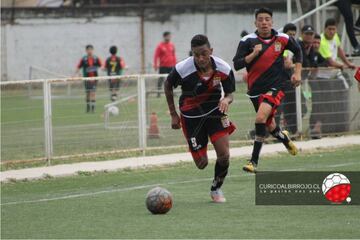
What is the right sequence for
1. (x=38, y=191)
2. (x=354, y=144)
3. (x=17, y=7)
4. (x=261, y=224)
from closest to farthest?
(x=261, y=224)
(x=38, y=191)
(x=354, y=144)
(x=17, y=7)

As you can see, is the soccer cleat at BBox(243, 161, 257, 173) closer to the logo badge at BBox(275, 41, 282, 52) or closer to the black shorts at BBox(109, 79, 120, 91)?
the logo badge at BBox(275, 41, 282, 52)

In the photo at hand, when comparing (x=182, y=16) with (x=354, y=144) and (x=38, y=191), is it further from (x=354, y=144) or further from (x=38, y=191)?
(x=38, y=191)

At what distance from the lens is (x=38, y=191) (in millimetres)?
13656

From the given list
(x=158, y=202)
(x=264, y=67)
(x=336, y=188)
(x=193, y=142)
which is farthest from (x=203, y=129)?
(x=264, y=67)

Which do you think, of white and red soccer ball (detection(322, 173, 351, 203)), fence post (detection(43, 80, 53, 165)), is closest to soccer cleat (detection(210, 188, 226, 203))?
white and red soccer ball (detection(322, 173, 351, 203))

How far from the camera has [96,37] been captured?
140ft

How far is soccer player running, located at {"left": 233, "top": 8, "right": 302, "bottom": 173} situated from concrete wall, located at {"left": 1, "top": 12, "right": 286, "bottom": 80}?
28.3 m

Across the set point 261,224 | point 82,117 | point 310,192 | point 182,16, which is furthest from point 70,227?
point 182,16

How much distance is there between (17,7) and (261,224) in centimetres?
3316

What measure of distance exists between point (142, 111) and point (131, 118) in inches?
44.3

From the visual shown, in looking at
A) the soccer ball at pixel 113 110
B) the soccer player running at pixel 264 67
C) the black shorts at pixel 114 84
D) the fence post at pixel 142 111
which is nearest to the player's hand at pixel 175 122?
the soccer player running at pixel 264 67

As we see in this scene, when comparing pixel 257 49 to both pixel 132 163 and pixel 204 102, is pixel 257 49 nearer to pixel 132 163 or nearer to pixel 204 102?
pixel 204 102

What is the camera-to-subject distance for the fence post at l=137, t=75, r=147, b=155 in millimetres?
17766

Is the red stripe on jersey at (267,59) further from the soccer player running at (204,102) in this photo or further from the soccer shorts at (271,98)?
the soccer player running at (204,102)
